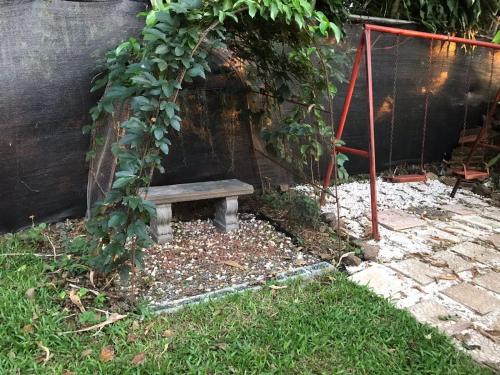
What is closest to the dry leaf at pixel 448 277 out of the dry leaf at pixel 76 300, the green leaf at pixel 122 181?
the green leaf at pixel 122 181

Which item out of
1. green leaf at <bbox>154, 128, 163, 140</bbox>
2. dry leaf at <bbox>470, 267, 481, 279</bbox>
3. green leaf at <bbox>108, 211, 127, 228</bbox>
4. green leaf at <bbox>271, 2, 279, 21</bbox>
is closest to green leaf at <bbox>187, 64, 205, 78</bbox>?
green leaf at <bbox>154, 128, 163, 140</bbox>

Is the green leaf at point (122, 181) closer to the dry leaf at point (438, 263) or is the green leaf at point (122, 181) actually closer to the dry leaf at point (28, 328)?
the dry leaf at point (28, 328)

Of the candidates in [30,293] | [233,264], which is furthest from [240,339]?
[30,293]

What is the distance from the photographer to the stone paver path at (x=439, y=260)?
2084 millimetres

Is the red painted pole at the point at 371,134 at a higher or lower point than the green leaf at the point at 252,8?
lower

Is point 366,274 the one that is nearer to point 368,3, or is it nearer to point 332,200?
point 332,200

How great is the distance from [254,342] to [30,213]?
2.04 meters

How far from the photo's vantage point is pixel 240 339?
188 centimetres

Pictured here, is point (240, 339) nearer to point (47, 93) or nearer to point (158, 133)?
point (158, 133)

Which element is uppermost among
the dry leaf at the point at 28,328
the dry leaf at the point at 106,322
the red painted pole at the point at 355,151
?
the red painted pole at the point at 355,151

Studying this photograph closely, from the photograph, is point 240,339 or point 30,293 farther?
point 30,293

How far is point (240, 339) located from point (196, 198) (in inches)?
50.1

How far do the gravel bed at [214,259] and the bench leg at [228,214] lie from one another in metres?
0.05

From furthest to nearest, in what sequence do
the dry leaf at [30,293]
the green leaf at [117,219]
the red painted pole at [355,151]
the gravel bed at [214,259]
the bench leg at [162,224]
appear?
the red painted pole at [355,151] → the bench leg at [162,224] → the gravel bed at [214,259] → the dry leaf at [30,293] → the green leaf at [117,219]
